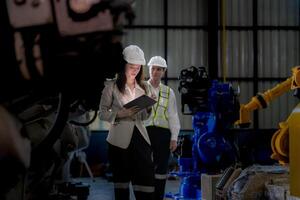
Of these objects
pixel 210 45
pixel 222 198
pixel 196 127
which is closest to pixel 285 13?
pixel 210 45

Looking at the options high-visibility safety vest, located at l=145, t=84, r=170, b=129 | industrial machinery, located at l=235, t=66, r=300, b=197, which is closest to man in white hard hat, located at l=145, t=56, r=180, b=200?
high-visibility safety vest, located at l=145, t=84, r=170, b=129

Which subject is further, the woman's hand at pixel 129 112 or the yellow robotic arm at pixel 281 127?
the woman's hand at pixel 129 112

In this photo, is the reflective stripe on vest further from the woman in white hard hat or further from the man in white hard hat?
the woman in white hard hat

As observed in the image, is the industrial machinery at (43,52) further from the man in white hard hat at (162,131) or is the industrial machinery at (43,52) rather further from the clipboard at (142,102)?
the man in white hard hat at (162,131)

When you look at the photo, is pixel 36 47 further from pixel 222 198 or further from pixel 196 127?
pixel 196 127

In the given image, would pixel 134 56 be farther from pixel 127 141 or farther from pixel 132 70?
pixel 127 141

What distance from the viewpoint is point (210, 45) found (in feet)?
40.4

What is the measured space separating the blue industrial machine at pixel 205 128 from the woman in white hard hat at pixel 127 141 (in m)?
1.80

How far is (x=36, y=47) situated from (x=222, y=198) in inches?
125

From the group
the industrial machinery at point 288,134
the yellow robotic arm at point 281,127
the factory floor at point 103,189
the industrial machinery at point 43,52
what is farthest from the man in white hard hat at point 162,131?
the industrial machinery at point 43,52

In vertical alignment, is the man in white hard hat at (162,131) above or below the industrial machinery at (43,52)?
below

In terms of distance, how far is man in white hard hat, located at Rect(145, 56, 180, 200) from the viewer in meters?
5.52

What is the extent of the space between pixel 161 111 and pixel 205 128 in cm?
89

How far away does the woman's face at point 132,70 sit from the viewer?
14.4 ft
